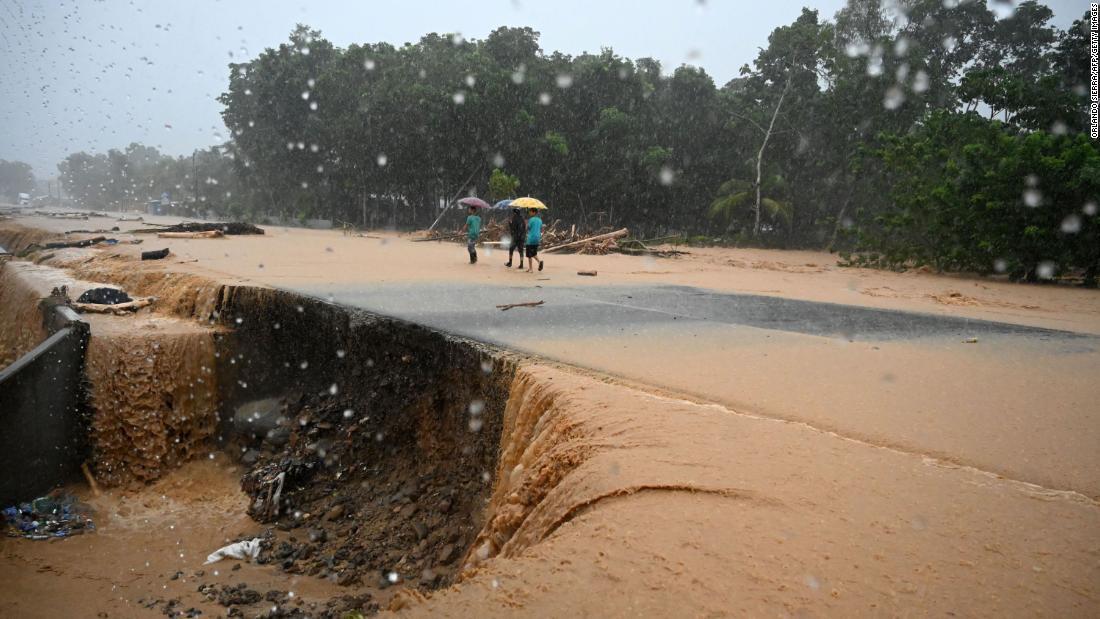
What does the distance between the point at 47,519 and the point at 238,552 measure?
97.2 inches

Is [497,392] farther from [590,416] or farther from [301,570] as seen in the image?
[301,570]

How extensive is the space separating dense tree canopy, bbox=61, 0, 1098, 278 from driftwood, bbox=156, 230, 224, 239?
10524mm

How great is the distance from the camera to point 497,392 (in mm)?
5105

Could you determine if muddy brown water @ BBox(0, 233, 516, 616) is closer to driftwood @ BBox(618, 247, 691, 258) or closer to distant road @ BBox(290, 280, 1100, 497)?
distant road @ BBox(290, 280, 1100, 497)

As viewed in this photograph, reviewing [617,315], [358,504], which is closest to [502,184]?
[617,315]

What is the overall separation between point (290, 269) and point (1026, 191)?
1570cm

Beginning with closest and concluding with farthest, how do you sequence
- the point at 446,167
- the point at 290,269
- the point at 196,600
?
the point at 196,600, the point at 290,269, the point at 446,167

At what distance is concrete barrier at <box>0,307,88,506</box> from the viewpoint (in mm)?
6547

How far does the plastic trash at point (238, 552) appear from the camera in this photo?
5.66 m

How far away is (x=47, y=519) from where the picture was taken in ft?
21.2

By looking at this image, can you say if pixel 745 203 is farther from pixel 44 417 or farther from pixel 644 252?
pixel 44 417

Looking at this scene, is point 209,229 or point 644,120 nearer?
point 209,229

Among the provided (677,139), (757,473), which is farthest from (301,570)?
(677,139)

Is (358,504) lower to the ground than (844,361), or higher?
lower
